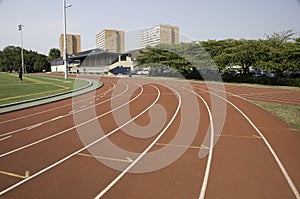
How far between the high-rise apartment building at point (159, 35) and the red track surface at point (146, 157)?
111 ft

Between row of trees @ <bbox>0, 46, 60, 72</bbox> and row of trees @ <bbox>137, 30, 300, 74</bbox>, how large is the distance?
4536 cm

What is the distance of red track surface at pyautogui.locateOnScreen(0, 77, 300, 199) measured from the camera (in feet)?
13.7

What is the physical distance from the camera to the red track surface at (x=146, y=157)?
4188mm

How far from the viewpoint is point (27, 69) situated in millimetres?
72188

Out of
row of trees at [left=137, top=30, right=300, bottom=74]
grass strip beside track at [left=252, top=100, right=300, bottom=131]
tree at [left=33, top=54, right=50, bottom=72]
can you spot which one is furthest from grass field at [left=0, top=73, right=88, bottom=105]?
tree at [left=33, top=54, right=50, bottom=72]

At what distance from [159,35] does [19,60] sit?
5111 centimetres

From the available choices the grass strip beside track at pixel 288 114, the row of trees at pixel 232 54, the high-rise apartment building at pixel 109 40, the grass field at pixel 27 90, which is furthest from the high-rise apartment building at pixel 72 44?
the grass strip beside track at pixel 288 114

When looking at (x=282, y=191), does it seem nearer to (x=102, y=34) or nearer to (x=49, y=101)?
(x=49, y=101)

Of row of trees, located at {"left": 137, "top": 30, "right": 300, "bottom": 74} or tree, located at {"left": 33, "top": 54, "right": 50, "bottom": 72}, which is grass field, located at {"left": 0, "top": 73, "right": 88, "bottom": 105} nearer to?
row of trees, located at {"left": 137, "top": 30, "right": 300, "bottom": 74}

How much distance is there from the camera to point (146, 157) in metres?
5.63

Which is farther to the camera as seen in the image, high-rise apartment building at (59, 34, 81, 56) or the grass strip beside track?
high-rise apartment building at (59, 34, 81, 56)

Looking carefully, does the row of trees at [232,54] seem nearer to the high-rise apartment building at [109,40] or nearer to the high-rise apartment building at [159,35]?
the high-rise apartment building at [159,35]

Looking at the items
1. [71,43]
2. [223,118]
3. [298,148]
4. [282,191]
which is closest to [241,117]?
[223,118]

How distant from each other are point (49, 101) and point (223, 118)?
29.8 ft
